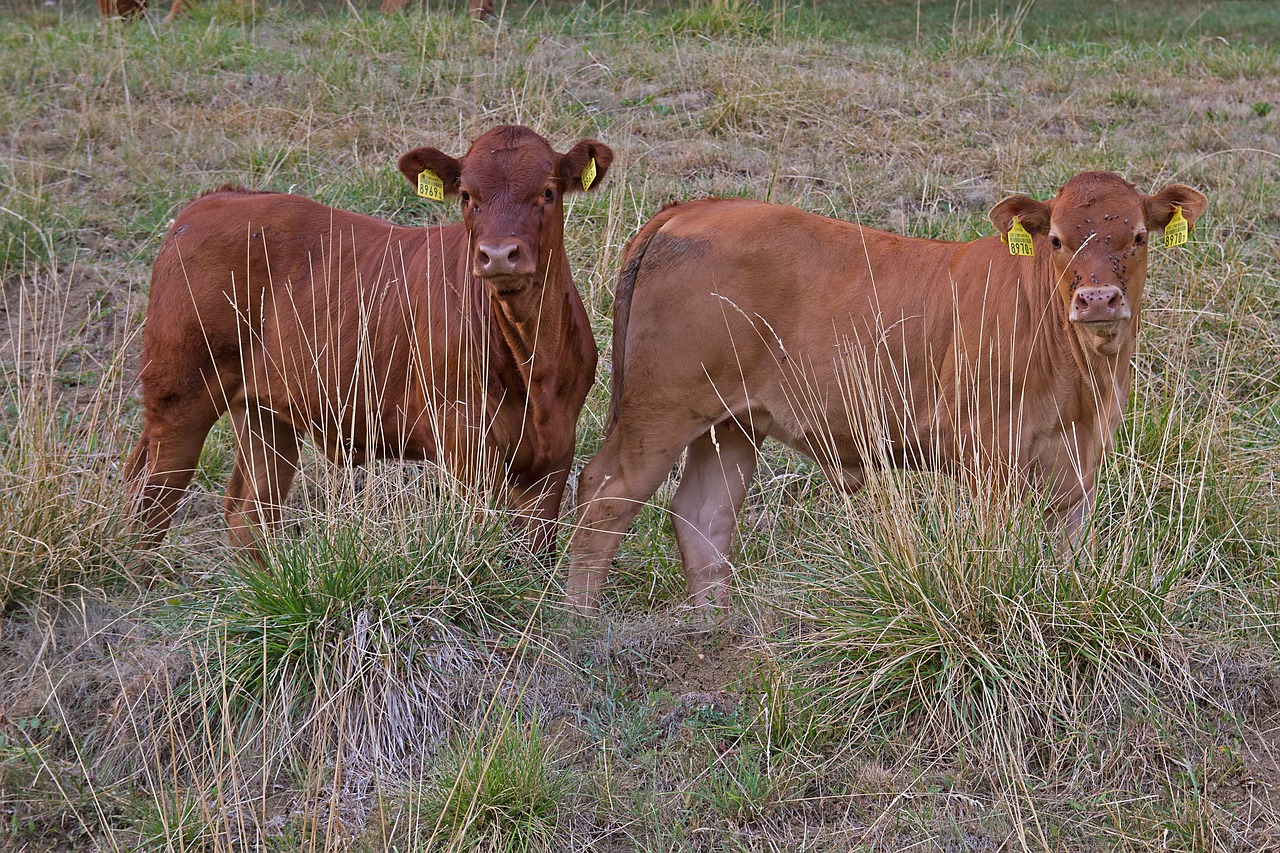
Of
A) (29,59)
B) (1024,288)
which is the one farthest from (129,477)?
(29,59)

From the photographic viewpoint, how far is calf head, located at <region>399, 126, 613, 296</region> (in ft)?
16.9

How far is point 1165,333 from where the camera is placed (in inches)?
301

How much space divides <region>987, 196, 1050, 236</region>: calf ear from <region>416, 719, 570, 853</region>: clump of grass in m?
2.97

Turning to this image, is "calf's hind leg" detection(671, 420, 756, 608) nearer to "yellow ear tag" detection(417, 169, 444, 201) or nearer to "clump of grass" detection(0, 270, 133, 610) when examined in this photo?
"yellow ear tag" detection(417, 169, 444, 201)

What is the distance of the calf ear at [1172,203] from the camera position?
5424 millimetres

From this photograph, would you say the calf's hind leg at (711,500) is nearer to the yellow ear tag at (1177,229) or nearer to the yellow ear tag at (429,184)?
the yellow ear tag at (429,184)

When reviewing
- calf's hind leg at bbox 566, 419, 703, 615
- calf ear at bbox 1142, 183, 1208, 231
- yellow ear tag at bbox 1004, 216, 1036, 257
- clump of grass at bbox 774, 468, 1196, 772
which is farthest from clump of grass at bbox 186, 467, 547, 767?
calf ear at bbox 1142, 183, 1208, 231

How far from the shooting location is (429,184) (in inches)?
230

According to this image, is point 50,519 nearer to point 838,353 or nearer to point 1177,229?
point 838,353

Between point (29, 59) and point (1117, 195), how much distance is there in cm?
933

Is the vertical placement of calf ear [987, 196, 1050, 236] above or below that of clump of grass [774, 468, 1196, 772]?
above

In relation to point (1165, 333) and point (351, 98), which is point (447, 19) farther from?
point (1165, 333)

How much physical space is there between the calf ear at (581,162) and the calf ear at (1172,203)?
2.31 meters

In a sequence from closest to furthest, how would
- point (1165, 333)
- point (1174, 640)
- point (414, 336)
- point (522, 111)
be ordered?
point (1174, 640) < point (414, 336) < point (1165, 333) < point (522, 111)
